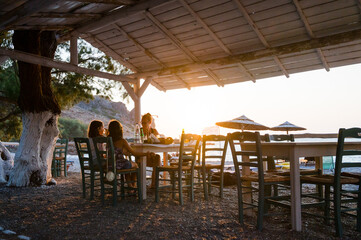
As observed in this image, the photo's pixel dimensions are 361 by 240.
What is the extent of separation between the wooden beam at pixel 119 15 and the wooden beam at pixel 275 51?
6.98 feet

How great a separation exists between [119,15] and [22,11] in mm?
2060

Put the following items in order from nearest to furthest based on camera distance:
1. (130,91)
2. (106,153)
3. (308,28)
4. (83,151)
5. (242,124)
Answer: (106,153) < (83,151) < (308,28) < (242,124) < (130,91)

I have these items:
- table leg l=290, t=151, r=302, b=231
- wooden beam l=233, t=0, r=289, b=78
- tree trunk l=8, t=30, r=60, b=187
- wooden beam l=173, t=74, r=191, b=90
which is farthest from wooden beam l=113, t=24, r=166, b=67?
table leg l=290, t=151, r=302, b=231

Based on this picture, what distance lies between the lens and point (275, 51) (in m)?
7.16

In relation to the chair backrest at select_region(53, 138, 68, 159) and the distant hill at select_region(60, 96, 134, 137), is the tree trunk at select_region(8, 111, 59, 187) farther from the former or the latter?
the distant hill at select_region(60, 96, 134, 137)

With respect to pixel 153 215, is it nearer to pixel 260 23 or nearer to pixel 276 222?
pixel 276 222

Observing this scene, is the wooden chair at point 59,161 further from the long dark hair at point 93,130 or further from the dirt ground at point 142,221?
the long dark hair at point 93,130

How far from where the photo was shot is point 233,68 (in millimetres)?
8742

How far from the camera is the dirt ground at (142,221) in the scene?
11.0 ft

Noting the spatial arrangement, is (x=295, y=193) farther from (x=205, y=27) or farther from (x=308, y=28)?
(x=205, y=27)

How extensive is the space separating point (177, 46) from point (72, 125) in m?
40.3

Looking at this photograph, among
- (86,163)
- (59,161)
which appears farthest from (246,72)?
(59,161)

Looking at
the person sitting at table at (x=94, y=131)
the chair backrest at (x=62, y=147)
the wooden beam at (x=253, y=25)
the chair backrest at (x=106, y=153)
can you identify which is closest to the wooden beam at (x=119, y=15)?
the wooden beam at (x=253, y=25)

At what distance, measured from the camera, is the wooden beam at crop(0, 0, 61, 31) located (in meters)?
4.86
